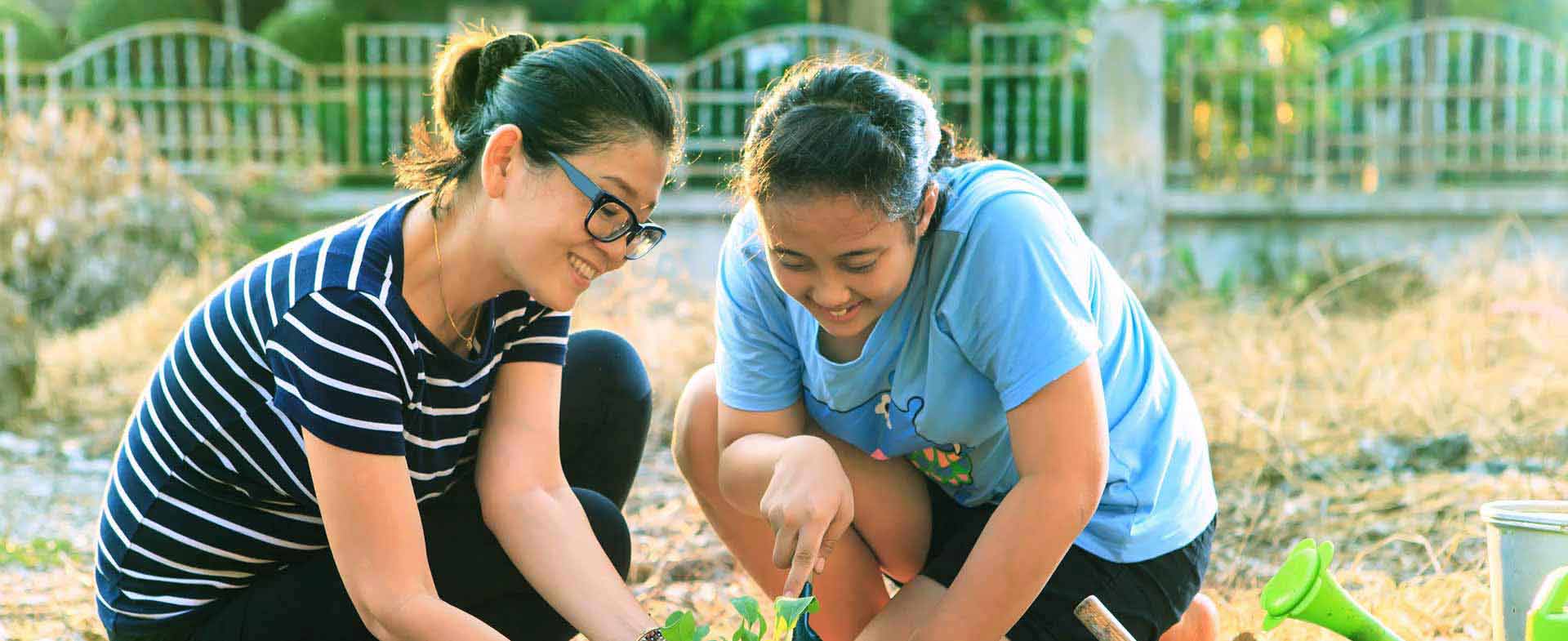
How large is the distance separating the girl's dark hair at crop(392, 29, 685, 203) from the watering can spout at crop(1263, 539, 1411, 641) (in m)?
0.92

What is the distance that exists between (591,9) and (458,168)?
1093 centimetres

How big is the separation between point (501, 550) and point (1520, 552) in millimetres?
1397

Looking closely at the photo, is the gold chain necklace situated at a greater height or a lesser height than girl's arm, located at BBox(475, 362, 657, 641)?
greater

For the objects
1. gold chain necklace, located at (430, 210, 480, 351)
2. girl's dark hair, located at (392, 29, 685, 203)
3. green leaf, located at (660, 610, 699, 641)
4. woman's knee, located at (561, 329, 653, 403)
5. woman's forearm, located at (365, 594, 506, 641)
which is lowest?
woman's forearm, located at (365, 594, 506, 641)

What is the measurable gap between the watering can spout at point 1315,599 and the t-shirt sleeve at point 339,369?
108cm

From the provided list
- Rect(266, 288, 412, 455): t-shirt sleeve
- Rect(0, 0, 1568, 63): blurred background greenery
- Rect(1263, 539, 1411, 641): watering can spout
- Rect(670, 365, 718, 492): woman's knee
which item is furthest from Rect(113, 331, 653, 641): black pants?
Rect(0, 0, 1568, 63): blurred background greenery

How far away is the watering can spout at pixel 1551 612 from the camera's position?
1428mm

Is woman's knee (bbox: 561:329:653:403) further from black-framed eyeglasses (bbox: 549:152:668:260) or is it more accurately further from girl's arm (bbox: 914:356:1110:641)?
girl's arm (bbox: 914:356:1110:641)

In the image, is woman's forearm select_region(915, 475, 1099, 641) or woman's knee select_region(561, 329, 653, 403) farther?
woman's knee select_region(561, 329, 653, 403)

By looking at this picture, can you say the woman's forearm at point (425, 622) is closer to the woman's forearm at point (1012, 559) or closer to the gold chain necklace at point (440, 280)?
the gold chain necklace at point (440, 280)

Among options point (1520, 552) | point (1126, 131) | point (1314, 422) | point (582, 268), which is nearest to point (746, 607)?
point (582, 268)

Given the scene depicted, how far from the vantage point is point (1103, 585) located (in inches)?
74.7

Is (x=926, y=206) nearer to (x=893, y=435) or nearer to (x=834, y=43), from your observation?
(x=893, y=435)

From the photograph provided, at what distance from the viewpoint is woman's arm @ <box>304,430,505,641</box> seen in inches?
63.6
